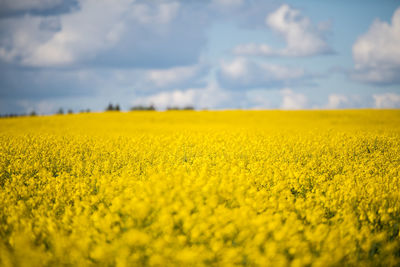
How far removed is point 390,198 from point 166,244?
4.98 m

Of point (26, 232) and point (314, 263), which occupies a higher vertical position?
point (26, 232)

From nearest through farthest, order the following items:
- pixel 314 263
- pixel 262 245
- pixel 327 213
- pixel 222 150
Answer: pixel 314 263, pixel 262 245, pixel 327 213, pixel 222 150

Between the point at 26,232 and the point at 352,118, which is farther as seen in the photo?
the point at 352,118

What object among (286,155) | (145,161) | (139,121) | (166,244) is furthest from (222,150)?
(139,121)

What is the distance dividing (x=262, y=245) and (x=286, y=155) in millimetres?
7716

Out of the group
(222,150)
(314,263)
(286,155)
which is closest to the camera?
(314,263)

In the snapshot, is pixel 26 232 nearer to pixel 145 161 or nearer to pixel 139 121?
pixel 145 161

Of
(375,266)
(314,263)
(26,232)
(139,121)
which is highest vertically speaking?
(139,121)

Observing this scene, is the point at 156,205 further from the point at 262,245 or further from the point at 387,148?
the point at 387,148

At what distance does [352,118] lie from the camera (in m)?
29.6

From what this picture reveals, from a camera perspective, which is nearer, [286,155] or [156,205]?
[156,205]

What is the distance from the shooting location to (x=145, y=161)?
35.3 ft

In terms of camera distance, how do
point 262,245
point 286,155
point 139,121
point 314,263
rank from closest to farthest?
point 314,263 < point 262,245 < point 286,155 < point 139,121

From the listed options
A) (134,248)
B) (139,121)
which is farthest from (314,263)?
(139,121)
